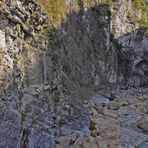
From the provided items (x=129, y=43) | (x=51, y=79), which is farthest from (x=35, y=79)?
(x=129, y=43)

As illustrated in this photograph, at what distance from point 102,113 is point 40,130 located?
14.4 m

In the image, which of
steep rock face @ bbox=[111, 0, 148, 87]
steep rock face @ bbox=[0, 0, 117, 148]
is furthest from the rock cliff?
steep rock face @ bbox=[111, 0, 148, 87]

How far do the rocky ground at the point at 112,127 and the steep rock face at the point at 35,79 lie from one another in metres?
1.05

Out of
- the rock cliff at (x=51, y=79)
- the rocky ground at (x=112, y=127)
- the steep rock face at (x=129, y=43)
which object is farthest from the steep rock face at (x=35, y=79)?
the steep rock face at (x=129, y=43)

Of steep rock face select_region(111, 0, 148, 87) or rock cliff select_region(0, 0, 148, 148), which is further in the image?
steep rock face select_region(111, 0, 148, 87)

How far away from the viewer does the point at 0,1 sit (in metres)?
23.0

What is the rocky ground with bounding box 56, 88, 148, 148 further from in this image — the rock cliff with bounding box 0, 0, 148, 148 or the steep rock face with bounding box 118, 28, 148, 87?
the steep rock face with bounding box 118, 28, 148, 87

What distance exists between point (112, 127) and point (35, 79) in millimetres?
9368

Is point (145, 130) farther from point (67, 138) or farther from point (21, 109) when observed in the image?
point (21, 109)

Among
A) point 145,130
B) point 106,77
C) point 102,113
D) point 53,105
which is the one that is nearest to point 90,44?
point 106,77

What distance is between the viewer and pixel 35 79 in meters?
25.2

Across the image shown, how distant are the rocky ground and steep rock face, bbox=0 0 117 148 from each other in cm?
105

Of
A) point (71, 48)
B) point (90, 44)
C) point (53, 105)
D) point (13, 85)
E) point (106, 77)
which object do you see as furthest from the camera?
point (106, 77)

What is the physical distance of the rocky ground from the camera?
25984 millimetres
